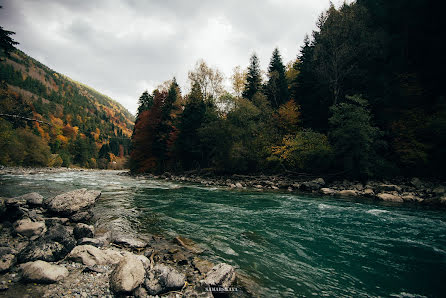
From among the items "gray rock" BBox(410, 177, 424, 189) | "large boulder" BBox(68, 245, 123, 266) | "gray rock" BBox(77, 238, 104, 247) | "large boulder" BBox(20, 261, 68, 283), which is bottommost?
"gray rock" BBox(77, 238, 104, 247)

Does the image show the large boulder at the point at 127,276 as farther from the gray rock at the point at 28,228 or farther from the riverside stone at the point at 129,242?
the gray rock at the point at 28,228

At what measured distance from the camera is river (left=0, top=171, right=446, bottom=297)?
350 cm

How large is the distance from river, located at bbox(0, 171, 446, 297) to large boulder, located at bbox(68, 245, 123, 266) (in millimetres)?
1995

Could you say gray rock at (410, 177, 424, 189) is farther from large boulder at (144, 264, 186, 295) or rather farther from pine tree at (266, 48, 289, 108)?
pine tree at (266, 48, 289, 108)

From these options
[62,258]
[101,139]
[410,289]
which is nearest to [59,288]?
[62,258]

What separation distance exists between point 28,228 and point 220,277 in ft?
16.6

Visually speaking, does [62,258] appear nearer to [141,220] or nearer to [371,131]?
[141,220]

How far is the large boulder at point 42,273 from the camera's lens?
2785mm

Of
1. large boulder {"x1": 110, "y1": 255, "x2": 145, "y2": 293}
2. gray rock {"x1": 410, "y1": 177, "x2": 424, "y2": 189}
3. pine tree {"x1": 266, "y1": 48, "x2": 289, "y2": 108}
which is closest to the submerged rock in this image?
large boulder {"x1": 110, "y1": 255, "x2": 145, "y2": 293}

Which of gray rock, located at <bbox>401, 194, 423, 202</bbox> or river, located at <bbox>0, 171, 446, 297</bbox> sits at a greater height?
gray rock, located at <bbox>401, 194, 423, 202</bbox>

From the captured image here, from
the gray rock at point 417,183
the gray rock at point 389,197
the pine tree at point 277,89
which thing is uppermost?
the pine tree at point 277,89

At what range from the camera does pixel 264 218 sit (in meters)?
7.66

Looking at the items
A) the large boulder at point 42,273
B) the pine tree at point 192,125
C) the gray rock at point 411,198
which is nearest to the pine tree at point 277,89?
the pine tree at point 192,125

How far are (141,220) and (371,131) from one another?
18002mm
